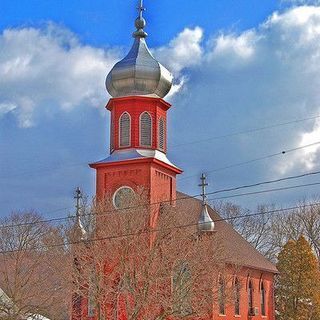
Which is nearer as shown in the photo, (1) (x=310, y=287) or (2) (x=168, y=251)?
(2) (x=168, y=251)

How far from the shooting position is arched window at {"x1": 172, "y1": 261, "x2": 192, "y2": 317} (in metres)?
35.3

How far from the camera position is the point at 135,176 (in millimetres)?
43094

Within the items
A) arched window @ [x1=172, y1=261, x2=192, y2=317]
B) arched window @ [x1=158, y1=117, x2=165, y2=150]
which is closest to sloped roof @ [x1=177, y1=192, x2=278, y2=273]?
arched window @ [x1=158, y1=117, x2=165, y2=150]

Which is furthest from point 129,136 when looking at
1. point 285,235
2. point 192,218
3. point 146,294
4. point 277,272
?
point 285,235

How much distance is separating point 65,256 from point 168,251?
5867mm

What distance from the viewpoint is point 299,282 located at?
55.8 m

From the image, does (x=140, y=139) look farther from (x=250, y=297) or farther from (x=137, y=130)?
(x=250, y=297)

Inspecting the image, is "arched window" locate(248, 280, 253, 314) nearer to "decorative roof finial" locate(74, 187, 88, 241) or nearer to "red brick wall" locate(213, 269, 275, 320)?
"red brick wall" locate(213, 269, 275, 320)

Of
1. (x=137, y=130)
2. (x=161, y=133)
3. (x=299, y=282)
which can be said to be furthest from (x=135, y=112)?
(x=299, y=282)

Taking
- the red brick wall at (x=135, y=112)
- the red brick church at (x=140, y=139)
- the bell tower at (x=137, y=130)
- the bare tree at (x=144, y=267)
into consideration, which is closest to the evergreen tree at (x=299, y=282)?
the red brick church at (x=140, y=139)

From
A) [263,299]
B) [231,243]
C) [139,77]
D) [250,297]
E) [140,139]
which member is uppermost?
[139,77]

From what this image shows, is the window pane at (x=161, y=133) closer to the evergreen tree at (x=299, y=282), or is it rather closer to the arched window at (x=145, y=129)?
the arched window at (x=145, y=129)

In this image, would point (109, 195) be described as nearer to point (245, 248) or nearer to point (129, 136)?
point (129, 136)

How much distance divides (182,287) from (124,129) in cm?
1271
